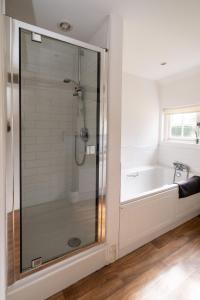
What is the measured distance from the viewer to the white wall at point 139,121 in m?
3.05

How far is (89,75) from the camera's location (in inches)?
72.8

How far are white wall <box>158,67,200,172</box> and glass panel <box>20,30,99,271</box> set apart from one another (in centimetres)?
196

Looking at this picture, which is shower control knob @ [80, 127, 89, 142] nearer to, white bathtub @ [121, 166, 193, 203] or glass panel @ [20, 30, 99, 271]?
glass panel @ [20, 30, 99, 271]

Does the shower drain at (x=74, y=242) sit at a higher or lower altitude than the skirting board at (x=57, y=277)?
higher

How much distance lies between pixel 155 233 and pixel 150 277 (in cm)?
61

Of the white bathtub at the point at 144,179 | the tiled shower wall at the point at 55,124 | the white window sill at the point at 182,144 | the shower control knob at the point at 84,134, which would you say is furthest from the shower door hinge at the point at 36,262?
the white window sill at the point at 182,144

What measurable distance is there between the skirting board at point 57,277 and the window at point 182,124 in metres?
2.45

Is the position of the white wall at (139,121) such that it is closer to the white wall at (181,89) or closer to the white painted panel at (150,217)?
the white wall at (181,89)

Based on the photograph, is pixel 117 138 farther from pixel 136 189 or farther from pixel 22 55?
pixel 136 189

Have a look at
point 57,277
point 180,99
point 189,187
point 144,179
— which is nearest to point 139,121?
point 180,99

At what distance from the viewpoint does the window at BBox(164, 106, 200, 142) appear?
9.74ft

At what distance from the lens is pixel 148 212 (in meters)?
1.94

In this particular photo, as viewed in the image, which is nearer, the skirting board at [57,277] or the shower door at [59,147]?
the skirting board at [57,277]

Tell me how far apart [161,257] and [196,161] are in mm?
1715
